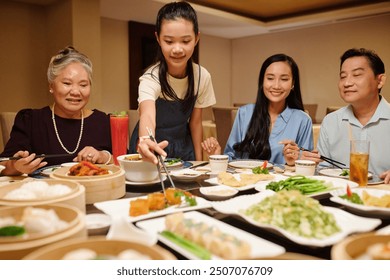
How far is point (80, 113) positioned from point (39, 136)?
260 millimetres

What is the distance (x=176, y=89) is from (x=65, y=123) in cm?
67

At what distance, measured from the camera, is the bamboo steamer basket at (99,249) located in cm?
61

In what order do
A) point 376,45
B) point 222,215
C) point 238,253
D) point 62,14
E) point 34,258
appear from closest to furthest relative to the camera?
point 34,258 < point 238,253 < point 222,215 < point 62,14 < point 376,45

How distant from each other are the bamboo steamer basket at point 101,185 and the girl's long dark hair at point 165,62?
3.02ft

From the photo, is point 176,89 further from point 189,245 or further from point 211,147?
point 189,245

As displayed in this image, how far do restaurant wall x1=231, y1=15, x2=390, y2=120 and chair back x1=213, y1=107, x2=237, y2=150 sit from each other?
3.81m

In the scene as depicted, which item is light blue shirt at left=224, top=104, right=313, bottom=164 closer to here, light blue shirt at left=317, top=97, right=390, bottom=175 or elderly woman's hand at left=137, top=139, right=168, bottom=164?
light blue shirt at left=317, top=97, right=390, bottom=175

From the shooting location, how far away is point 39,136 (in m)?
2.01

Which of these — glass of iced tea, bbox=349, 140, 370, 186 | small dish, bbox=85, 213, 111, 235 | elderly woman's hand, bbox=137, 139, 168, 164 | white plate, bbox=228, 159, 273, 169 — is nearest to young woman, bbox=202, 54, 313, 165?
→ white plate, bbox=228, 159, 273, 169

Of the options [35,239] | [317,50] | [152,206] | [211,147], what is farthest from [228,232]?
[317,50]

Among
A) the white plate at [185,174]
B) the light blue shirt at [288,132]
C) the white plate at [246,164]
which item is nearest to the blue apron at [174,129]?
the light blue shirt at [288,132]

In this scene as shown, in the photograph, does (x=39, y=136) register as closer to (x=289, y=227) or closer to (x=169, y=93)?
(x=169, y=93)

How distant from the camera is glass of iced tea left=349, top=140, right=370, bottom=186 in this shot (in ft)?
4.37
